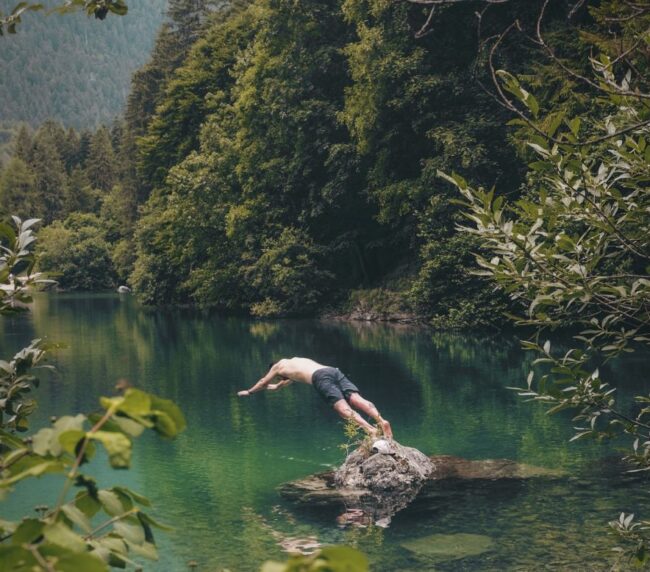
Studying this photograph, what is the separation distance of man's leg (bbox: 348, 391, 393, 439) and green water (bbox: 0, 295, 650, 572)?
3.65 feet

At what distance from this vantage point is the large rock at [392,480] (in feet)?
40.7

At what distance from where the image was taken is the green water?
1055 centimetres

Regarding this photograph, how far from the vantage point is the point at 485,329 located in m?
33.6

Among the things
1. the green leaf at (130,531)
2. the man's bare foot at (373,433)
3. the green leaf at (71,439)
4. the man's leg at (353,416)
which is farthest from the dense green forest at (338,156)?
the green leaf at (71,439)

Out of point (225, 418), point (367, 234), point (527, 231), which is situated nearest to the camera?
point (527, 231)

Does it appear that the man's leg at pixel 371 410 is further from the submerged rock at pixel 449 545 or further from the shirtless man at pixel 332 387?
the submerged rock at pixel 449 545

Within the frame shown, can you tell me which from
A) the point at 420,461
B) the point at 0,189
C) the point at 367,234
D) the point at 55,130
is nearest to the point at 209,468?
the point at 420,461

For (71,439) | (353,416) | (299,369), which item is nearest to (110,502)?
(71,439)

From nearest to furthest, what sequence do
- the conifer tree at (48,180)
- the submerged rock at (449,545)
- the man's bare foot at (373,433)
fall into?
the submerged rock at (449,545) < the man's bare foot at (373,433) < the conifer tree at (48,180)

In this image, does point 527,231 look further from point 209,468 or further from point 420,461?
point 209,468

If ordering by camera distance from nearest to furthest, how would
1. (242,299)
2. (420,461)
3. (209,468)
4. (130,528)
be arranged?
(130,528), (420,461), (209,468), (242,299)

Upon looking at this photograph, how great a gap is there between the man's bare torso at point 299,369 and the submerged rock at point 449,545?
15.9 feet

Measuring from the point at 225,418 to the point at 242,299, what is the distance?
101 ft

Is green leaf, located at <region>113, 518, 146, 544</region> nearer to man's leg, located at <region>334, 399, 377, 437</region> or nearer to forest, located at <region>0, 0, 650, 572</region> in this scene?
forest, located at <region>0, 0, 650, 572</region>
